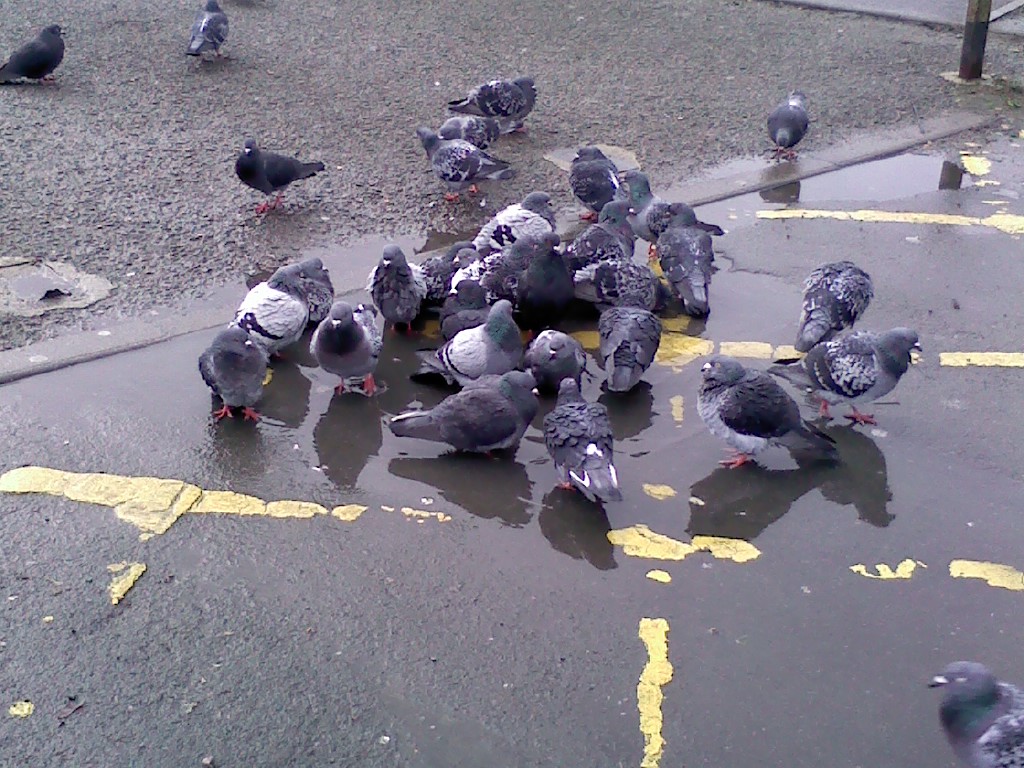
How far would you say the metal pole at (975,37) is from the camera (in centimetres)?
1007

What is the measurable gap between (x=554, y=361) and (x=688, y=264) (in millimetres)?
1369

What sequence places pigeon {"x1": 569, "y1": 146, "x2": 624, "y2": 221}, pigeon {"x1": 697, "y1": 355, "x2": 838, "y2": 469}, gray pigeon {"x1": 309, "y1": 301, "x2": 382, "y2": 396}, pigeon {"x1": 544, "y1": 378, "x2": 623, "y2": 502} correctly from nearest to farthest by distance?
pigeon {"x1": 544, "y1": 378, "x2": 623, "y2": 502}, pigeon {"x1": 697, "y1": 355, "x2": 838, "y2": 469}, gray pigeon {"x1": 309, "y1": 301, "x2": 382, "y2": 396}, pigeon {"x1": 569, "y1": 146, "x2": 624, "y2": 221}

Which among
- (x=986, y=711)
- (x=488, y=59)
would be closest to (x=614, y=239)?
(x=986, y=711)

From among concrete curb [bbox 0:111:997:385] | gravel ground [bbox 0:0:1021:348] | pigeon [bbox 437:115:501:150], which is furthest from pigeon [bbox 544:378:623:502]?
pigeon [bbox 437:115:501:150]

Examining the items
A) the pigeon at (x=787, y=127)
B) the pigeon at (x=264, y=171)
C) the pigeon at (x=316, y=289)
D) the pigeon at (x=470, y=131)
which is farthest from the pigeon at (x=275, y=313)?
the pigeon at (x=787, y=127)

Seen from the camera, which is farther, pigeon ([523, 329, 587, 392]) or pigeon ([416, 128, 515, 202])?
pigeon ([416, 128, 515, 202])

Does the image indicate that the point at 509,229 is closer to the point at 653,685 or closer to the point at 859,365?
the point at 859,365

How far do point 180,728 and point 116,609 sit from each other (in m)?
0.68

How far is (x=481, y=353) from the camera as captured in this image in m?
5.25

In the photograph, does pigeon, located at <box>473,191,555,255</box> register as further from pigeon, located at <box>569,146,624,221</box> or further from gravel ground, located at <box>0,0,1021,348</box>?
gravel ground, located at <box>0,0,1021,348</box>

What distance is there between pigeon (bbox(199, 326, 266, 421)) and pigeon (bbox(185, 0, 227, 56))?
260 inches

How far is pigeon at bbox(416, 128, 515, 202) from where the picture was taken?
24.3ft

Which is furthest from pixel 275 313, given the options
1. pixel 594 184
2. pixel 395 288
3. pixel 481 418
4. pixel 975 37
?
pixel 975 37

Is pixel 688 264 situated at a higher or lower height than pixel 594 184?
lower
